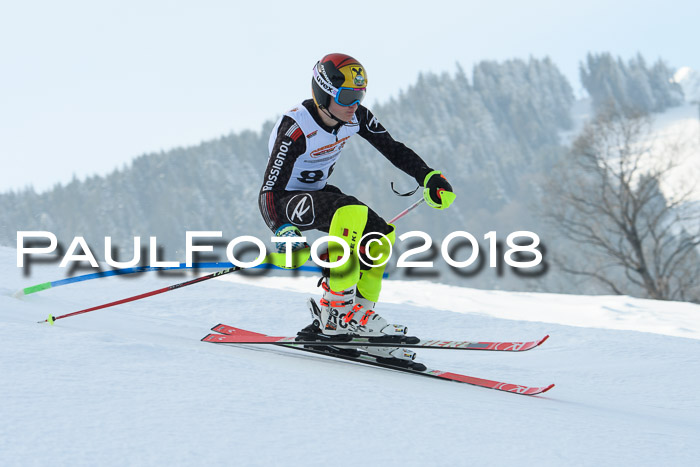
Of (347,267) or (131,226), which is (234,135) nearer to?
(131,226)

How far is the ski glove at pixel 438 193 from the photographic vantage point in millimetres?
4207

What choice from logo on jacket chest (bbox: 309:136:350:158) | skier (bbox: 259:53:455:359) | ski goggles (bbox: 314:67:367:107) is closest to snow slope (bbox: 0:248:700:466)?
skier (bbox: 259:53:455:359)

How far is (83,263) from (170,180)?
10498cm

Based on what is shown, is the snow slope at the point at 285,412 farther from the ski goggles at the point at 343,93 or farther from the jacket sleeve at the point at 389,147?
the ski goggles at the point at 343,93

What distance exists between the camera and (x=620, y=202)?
69.0ft

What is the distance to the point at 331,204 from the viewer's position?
3771mm

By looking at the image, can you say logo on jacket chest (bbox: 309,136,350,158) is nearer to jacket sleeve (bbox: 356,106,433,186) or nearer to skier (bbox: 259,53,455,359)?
skier (bbox: 259,53,455,359)

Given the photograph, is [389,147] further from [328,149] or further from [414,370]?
[414,370]

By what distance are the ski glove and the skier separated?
54 mm

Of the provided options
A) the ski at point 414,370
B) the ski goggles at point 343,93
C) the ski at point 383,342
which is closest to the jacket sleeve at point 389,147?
the ski goggles at point 343,93

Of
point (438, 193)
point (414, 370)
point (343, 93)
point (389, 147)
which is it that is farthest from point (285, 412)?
point (389, 147)

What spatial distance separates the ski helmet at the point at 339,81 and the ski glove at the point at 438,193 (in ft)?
2.41

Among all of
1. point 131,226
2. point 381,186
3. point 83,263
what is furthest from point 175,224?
point 83,263

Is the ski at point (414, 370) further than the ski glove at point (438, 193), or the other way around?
the ski glove at point (438, 193)
